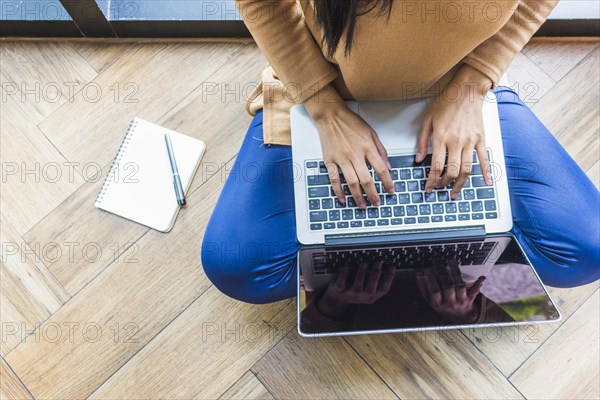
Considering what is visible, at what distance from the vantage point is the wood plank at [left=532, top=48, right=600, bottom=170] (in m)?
1.08

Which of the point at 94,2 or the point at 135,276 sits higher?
the point at 94,2

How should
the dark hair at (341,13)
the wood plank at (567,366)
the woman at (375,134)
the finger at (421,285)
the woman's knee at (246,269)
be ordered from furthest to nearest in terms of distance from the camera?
1. the wood plank at (567,366)
2. the woman's knee at (246,269)
3. the finger at (421,285)
4. the woman at (375,134)
5. the dark hair at (341,13)

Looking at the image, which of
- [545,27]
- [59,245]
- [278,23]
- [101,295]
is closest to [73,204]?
[59,245]

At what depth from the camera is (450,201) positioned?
77 centimetres

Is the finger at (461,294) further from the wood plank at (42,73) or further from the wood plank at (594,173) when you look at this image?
the wood plank at (42,73)

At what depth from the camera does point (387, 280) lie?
0.75 meters

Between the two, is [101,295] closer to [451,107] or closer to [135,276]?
[135,276]

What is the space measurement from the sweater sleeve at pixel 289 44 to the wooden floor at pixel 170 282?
0.37 m

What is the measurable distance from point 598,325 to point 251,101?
30.6 inches

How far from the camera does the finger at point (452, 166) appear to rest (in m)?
0.75

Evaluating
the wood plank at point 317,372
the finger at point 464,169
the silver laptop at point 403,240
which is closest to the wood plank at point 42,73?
the silver laptop at point 403,240

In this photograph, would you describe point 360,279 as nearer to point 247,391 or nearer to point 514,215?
point 514,215

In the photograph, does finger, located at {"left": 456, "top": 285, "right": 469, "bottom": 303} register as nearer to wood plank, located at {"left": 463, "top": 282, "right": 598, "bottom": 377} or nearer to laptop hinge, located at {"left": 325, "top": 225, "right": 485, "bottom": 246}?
laptop hinge, located at {"left": 325, "top": 225, "right": 485, "bottom": 246}

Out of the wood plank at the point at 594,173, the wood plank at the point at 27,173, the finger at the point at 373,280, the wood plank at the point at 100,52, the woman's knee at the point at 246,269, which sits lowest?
the wood plank at the point at 27,173
